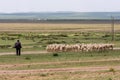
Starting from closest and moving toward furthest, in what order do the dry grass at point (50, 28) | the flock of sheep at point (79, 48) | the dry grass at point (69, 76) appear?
the dry grass at point (69, 76), the flock of sheep at point (79, 48), the dry grass at point (50, 28)

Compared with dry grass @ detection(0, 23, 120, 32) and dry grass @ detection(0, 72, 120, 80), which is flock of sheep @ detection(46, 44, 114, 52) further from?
dry grass @ detection(0, 23, 120, 32)

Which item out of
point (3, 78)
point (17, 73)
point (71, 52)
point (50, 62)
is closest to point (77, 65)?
point (50, 62)

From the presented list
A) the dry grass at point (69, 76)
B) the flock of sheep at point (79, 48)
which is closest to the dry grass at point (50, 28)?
the flock of sheep at point (79, 48)

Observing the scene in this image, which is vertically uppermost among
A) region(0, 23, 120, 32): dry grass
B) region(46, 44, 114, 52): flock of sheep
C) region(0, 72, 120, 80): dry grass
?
region(0, 72, 120, 80): dry grass

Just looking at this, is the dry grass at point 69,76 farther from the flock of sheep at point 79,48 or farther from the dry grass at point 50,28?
the dry grass at point 50,28

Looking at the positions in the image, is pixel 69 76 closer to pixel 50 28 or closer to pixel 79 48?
pixel 79 48

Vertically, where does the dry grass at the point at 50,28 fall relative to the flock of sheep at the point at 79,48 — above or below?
below

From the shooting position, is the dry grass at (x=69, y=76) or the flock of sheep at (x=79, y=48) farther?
the flock of sheep at (x=79, y=48)

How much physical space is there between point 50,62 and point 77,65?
9.98ft

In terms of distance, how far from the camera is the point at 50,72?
27.7m

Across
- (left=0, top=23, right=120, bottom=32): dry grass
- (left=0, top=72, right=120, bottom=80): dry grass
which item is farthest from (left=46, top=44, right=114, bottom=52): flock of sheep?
(left=0, top=23, right=120, bottom=32): dry grass

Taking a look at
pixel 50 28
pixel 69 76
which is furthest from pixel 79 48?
pixel 50 28

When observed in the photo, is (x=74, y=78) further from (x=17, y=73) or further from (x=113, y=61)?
(x=113, y=61)

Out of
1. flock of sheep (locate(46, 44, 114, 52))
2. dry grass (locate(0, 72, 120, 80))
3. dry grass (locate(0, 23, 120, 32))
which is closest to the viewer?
dry grass (locate(0, 72, 120, 80))
